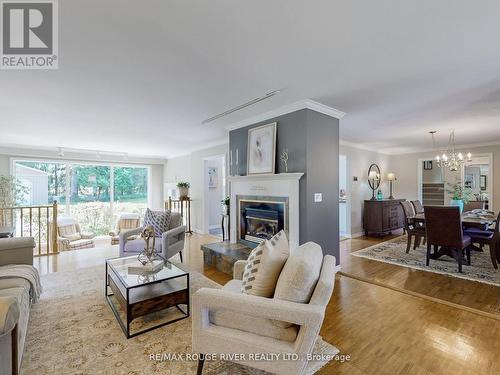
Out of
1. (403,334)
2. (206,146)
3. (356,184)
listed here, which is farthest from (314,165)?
(206,146)

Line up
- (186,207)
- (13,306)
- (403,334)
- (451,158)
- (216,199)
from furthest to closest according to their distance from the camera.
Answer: (216,199) < (186,207) < (451,158) < (403,334) < (13,306)

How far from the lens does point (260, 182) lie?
386cm

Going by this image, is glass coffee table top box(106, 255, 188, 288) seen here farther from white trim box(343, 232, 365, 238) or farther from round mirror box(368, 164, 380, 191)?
round mirror box(368, 164, 380, 191)

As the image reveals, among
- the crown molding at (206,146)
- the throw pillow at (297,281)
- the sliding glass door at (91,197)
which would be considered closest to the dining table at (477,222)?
the throw pillow at (297,281)

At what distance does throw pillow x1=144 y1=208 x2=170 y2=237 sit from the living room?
4cm

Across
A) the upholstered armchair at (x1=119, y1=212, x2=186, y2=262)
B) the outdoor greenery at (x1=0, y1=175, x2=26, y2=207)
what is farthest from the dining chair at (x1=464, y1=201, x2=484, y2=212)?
the outdoor greenery at (x1=0, y1=175, x2=26, y2=207)

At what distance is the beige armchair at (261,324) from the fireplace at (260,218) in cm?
199

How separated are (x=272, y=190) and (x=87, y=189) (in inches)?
242

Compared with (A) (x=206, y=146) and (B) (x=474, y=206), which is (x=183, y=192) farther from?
(B) (x=474, y=206)

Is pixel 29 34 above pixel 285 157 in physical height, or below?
above

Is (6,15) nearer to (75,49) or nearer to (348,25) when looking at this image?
(75,49)

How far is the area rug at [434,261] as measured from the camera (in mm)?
3463

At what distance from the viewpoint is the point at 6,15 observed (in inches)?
63.8

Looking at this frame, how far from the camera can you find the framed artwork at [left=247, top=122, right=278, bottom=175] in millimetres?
3678
